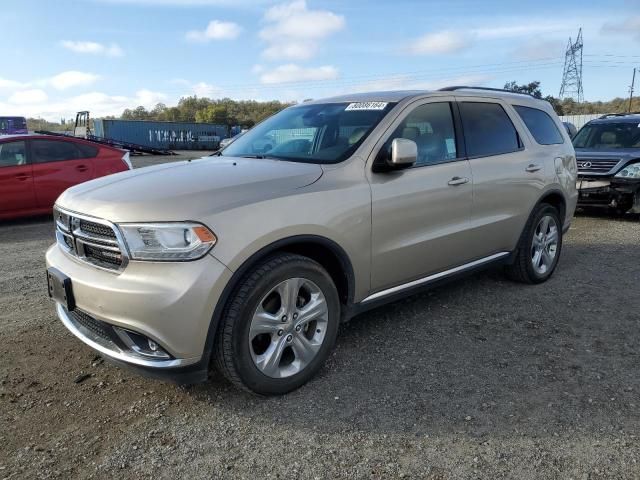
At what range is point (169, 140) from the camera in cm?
4803

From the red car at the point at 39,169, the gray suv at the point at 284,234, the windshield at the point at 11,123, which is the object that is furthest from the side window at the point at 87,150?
the windshield at the point at 11,123

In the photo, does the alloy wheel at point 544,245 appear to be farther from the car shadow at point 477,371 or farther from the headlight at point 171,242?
the headlight at point 171,242

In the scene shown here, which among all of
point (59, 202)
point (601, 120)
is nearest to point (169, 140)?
point (601, 120)

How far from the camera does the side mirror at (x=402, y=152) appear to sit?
342cm

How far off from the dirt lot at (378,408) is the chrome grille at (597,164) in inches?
202

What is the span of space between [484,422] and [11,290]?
4.51m

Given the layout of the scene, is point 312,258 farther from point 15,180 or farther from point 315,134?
point 15,180

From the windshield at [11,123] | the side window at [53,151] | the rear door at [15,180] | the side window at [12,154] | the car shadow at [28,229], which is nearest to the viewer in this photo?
the car shadow at [28,229]

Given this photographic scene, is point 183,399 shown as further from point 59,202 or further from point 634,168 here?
point 634,168

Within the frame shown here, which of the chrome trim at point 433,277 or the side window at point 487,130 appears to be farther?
the side window at point 487,130

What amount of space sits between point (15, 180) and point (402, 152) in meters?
7.38

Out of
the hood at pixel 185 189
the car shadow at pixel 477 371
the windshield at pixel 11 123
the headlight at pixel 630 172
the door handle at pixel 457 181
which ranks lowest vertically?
the car shadow at pixel 477 371

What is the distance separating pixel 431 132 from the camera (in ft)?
13.4

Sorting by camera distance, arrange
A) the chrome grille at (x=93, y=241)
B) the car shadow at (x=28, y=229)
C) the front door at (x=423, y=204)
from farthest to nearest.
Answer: the car shadow at (x=28, y=229) → the front door at (x=423, y=204) → the chrome grille at (x=93, y=241)
